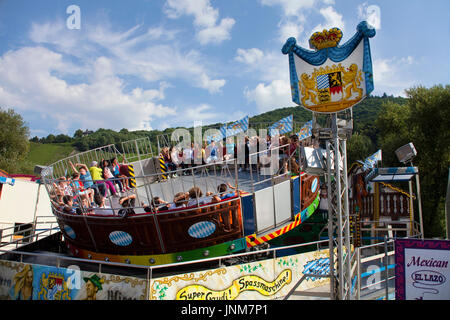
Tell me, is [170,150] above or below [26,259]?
above

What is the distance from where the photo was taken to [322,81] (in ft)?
23.8

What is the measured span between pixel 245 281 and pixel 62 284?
4438 millimetres

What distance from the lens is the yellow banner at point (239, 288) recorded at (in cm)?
803

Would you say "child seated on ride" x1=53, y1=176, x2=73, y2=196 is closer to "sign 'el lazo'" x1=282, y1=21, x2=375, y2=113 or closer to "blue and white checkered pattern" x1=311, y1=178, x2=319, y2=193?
"sign 'el lazo'" x1=282, y1=21, x2=375, y2=113

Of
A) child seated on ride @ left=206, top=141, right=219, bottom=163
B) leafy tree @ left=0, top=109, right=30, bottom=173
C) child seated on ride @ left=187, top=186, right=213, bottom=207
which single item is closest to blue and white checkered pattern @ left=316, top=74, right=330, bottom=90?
child seated on ride @ left=187, top=186, right=213, bottom=207

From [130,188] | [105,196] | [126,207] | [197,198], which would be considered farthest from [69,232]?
[197,198]

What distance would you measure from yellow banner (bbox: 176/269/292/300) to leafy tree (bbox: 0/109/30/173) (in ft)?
110

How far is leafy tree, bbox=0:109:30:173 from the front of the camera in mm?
36438

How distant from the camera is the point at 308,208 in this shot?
1264 cm

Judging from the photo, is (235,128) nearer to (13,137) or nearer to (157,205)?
(157,205)

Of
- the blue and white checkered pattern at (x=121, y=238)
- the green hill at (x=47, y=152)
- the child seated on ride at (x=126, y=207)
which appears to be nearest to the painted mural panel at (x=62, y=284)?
the blue and white checkered pattern at (x=121, y=238)
